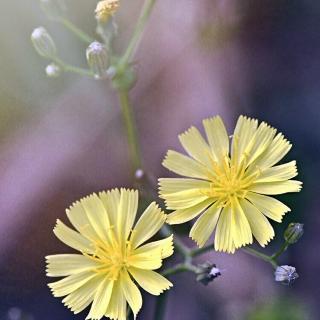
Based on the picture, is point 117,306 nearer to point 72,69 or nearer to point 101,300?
point 101,300

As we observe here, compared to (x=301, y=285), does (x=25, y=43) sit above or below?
above

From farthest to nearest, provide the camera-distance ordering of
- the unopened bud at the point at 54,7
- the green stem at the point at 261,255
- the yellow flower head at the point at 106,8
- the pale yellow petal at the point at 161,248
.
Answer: the unopened bud at the point at 54,7, the yellow flower head at the point at 106,8, the green stem at the point at 261,255, the pale yellow petal at the point at 161,248

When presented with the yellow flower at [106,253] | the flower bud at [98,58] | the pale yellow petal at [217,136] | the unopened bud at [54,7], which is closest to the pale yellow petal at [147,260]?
the yellow flower at [106,253]

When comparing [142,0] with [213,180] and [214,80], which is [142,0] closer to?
[214,80]

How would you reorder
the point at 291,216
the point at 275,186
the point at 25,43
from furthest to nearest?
the point at 25,43, the point at 291,216, the point at 275,186

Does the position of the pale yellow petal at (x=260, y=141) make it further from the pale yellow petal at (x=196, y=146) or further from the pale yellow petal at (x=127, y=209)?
the pale yellow petal at (x=127, y=209)

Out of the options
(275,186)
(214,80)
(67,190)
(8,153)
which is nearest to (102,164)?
(67,190)

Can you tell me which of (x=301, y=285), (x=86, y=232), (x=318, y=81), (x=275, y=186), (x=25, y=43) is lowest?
(x=86, y=232)
